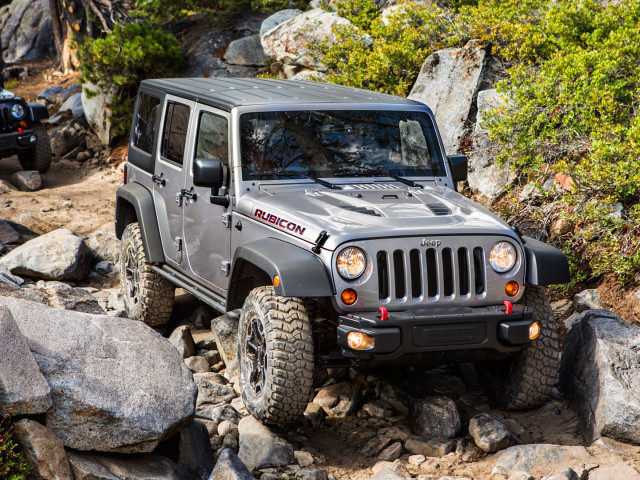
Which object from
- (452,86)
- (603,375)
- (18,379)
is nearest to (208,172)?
(18,379)

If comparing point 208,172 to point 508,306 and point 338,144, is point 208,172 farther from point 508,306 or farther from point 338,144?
point 508,306

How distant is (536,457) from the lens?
4387mm

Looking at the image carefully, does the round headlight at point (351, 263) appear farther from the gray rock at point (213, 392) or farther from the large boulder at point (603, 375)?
the large boulder at point (603, 375)

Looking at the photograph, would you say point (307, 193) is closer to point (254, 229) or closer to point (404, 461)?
point (254, 229)

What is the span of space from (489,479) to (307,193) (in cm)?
211

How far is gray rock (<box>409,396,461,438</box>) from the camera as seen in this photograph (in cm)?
482

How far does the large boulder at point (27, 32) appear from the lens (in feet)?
75.1

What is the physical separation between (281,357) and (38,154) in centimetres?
985

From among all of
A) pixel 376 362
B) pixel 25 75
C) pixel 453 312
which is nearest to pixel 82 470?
pixel 376 362

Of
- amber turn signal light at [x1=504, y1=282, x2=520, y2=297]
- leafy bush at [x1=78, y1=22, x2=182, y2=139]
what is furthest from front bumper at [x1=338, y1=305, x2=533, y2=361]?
leafy bush at [x1=78, y1=22, x2=182, y2=139]

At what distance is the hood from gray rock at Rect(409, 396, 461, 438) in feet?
3.80

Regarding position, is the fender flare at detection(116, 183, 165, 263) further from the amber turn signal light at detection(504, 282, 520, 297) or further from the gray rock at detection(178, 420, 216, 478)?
the amber turn signal light at detection(504, 282, 520, 297)

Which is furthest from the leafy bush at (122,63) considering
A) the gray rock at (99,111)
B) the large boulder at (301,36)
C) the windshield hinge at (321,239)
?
the windshield hinge at (321,239)

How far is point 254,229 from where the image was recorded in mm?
5078
